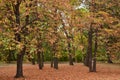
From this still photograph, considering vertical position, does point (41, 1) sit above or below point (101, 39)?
above

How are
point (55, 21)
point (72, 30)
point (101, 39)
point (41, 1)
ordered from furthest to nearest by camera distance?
point (101, 39)
point (72, 30)
point (55, 21)
point (41, 1)

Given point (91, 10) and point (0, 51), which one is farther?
point (91, 10)

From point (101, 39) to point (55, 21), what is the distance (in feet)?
39.9

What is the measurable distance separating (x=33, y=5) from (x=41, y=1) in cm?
118

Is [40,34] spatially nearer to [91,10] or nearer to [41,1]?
[41,1]

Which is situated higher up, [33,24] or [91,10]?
[91,10]

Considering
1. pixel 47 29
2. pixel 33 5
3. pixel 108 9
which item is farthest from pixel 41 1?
pixel 108 9

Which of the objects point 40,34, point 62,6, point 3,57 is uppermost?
point 62,6

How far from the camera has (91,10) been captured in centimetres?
3341

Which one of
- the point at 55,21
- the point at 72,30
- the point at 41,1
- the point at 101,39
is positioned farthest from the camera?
the point at 101,39

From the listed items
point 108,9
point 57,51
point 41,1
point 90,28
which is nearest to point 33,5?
point 41,1

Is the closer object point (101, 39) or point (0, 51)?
point (0, 51)

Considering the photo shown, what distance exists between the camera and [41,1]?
2089cm

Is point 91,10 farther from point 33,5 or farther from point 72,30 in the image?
point 33,5
